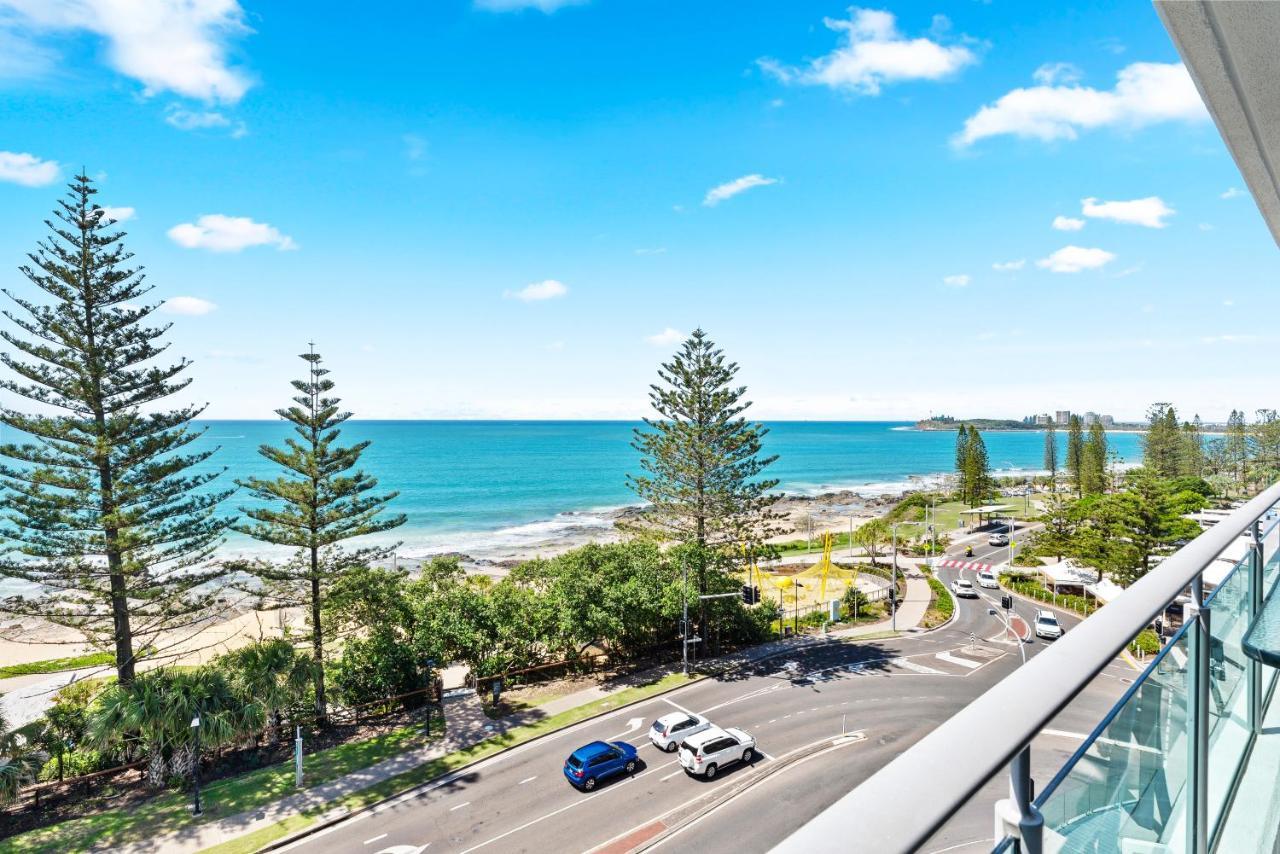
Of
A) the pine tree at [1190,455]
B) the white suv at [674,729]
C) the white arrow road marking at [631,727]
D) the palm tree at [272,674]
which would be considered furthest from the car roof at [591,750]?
the pine tree at [1190,455]

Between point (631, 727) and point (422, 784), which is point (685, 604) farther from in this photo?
point (422, 784)

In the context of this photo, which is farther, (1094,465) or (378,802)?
(1094,465)

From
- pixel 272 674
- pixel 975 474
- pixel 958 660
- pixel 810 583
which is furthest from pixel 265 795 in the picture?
pixel 975 474

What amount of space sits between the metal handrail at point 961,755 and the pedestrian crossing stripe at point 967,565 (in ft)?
138

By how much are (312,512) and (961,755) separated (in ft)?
71.8

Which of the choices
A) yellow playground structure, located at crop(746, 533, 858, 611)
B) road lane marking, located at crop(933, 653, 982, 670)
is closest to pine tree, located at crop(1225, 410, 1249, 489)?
yellow playground structure, located at crop(746, 533, 858, 611)

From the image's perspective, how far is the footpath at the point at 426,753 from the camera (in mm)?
12789

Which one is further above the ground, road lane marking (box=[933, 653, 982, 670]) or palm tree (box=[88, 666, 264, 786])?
palm tree (box=[88, 666, 264, 786])

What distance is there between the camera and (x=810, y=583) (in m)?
37.4

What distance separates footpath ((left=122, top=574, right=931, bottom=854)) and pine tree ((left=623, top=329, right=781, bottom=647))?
4.47 metres

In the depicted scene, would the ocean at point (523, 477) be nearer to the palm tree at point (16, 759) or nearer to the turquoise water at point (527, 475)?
the turquoise water at point (527, 475)

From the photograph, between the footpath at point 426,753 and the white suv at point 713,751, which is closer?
the footpath at point 426,753

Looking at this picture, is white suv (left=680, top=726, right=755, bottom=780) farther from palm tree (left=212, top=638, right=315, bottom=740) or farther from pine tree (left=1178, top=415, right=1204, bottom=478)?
pine tree (left=1178, top=415, right=1204, bottom=478)

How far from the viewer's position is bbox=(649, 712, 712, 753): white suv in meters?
15.7
